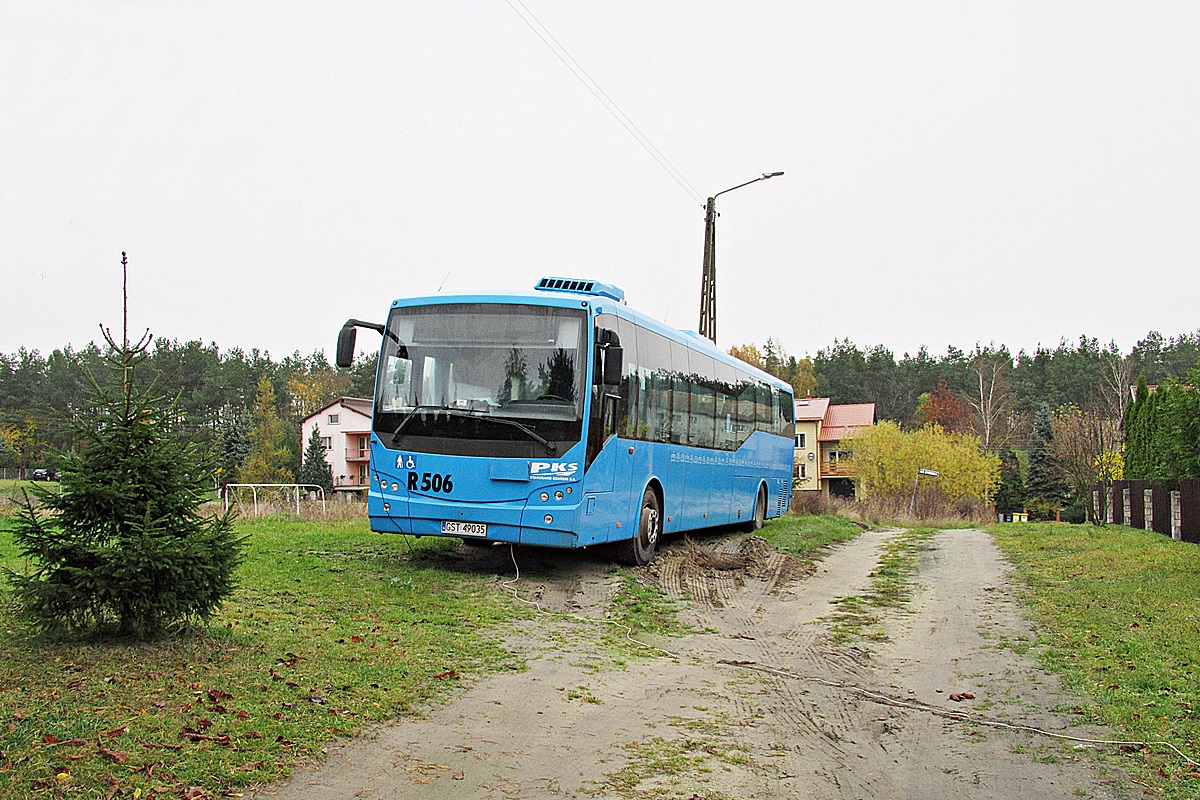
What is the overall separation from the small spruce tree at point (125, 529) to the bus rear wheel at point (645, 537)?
7.43 m

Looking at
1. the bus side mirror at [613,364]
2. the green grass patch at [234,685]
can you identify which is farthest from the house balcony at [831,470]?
the green grass patch at [234,685]

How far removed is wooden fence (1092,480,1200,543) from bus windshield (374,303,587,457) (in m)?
15.4

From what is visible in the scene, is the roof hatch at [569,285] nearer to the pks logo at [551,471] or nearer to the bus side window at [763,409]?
the pks logo at [551,471]

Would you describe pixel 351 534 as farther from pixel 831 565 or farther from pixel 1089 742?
pixel 1089 742

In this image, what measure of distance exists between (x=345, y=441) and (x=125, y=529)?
74121 mm

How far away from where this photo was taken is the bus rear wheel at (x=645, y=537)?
13430 millimetres

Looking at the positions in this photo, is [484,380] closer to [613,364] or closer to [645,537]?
[613,364]

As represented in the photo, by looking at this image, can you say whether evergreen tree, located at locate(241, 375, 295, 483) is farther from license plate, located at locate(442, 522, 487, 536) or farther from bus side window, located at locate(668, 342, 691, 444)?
license plate, located at locate(442, 522, 487, 536)

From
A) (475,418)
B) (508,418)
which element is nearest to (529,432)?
(508,418)

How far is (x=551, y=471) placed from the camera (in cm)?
1123

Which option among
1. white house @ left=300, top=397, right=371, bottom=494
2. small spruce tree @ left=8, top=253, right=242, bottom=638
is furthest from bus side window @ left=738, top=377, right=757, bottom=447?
white house @ left=300, top=397, right=371, bottom=494

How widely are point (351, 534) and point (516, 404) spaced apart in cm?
548

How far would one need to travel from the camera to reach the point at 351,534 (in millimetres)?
15578

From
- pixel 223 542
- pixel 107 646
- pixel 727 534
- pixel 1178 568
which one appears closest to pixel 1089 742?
pixel 223 542
